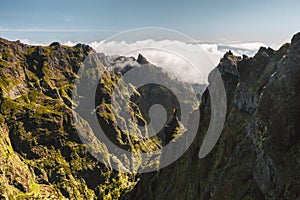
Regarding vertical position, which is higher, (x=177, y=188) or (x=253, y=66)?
(x=253, y=66)

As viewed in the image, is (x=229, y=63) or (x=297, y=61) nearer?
(x=297, y=61)

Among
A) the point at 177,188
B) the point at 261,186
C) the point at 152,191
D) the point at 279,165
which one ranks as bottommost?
the point at 152,191

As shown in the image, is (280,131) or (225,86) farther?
(225,86)

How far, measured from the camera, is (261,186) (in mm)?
34281

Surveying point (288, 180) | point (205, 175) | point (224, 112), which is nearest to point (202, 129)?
point (224, 112)

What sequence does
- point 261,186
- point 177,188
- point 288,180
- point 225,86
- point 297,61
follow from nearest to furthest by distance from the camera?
point 288,180, point 261,186, point 297,61, point 225,86, point 177,188

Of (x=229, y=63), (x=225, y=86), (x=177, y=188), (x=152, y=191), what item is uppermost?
(x=229, y=63)

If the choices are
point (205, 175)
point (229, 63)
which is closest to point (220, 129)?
point (205, 175)

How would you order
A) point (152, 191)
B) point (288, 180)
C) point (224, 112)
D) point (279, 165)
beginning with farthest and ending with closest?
point (152, 191) < point (224, 112) < point (279, 165) < point (288, 180)

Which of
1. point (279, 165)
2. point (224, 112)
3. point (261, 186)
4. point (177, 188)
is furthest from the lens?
point (177, 188)

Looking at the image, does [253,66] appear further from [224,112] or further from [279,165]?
[279,165]

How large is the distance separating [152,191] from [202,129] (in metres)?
54.8

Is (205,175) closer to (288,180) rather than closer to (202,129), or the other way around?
(202,129)

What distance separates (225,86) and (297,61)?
4509 centimetres
